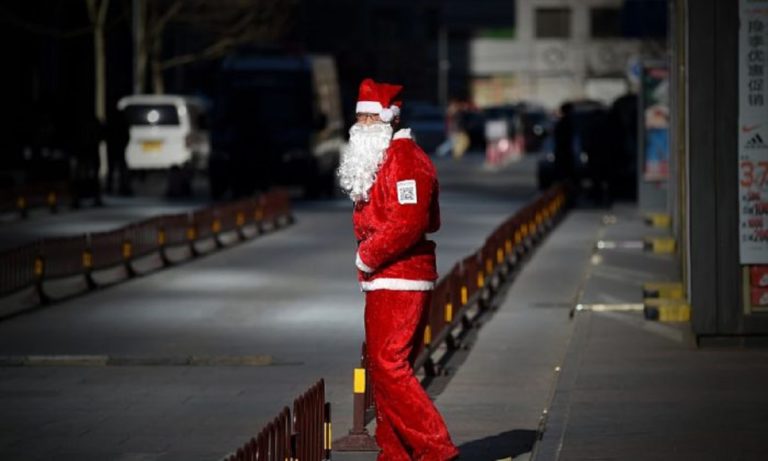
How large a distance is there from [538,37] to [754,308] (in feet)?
406

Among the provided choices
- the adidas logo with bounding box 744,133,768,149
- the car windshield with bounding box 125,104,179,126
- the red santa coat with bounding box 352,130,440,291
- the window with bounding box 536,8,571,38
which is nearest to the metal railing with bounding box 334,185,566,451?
the red santa coat with bounding box 352,130,440,291

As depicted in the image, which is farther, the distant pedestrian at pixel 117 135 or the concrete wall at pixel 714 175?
the distant pedestrian at pixel 117 135

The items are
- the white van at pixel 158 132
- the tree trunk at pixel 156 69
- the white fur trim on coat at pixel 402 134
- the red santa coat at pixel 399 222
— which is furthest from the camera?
the tree trunk at pixel 156 69

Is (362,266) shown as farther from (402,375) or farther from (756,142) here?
(756,142)

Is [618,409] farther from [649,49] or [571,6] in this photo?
[571,6]

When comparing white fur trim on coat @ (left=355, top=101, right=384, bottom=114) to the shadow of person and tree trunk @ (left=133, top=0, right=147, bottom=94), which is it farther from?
tree trunk @ (left=133, top=0, right=147, bottom=94)

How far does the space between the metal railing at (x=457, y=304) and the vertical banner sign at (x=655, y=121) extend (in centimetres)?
545

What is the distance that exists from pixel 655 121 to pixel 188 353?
19.2m

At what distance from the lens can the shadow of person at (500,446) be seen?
1213 cm

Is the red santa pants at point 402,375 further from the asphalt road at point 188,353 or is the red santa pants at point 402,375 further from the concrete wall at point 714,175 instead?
the concrete wall at point 714,175

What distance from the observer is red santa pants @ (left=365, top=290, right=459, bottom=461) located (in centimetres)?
1054

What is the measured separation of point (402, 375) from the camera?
34.5 ft

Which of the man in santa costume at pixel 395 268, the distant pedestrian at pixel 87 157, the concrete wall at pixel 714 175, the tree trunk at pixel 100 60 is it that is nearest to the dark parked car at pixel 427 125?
the tree trunk at pixel 100 60

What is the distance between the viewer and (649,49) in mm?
71812
